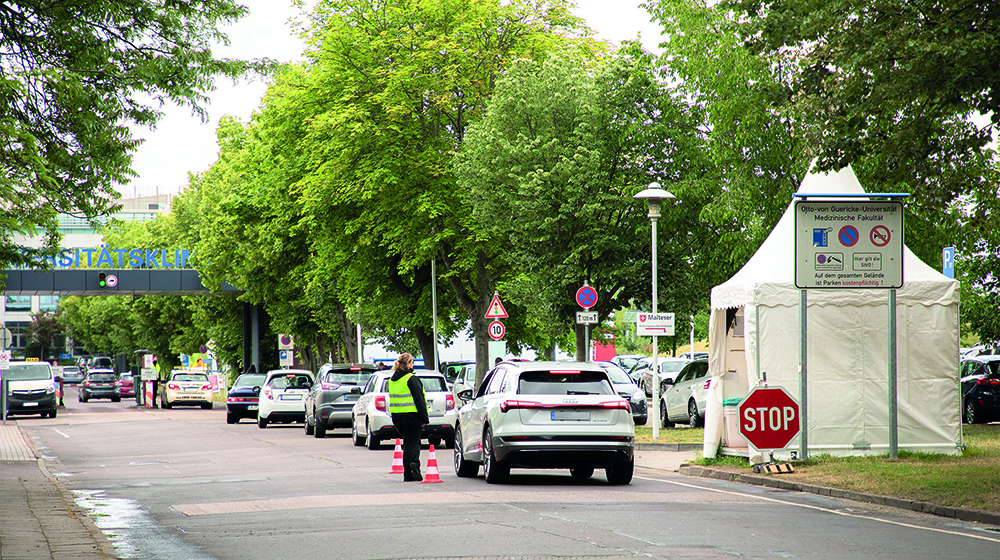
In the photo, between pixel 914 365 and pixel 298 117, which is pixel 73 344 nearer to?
pixel 298 117

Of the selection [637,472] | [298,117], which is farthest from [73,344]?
[637,472]

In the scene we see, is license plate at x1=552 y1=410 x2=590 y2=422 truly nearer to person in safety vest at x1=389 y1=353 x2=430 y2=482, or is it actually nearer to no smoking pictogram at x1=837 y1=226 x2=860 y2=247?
person in safety vest at x1=389 y1=353 x2=430 y2=482

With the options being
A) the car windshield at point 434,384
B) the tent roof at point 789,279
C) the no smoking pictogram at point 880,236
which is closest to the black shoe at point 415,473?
the tent roof at point 789,279

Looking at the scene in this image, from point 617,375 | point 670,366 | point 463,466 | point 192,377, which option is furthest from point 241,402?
point 463,466

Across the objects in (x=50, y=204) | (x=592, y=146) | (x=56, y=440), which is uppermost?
(x=592, y=146)

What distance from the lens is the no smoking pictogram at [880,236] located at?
16719mm

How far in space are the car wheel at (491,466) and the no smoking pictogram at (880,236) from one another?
6102 millimetres

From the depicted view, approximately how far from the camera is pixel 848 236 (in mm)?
16734

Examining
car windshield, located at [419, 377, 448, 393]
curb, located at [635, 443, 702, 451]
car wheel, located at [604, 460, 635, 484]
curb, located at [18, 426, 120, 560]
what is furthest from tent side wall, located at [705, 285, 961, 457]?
curb, located at [18, 426, 120, 560]

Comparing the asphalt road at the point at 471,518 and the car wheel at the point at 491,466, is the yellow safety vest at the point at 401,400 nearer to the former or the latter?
the asphalt road at the point at 471,518

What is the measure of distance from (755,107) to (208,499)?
14.9m

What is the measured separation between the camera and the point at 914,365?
1797 centimetres

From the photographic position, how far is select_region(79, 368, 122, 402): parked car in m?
68.7

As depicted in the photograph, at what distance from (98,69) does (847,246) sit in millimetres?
10147
